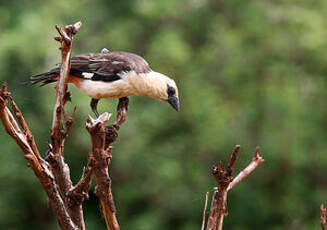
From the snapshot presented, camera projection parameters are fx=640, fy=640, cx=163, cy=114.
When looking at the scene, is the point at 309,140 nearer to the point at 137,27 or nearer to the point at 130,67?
the point at 137,27

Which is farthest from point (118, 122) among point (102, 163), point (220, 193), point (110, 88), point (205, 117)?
point (205, 117)

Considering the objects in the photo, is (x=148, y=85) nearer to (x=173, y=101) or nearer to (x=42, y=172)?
(x=173, y=101)

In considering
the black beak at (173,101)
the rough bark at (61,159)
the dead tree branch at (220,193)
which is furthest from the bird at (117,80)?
the dead tree branch at (220,193)

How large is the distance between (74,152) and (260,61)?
357 centimetres

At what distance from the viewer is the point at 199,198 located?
954 centimetres

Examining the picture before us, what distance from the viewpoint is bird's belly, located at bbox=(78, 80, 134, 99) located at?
8.84 feet

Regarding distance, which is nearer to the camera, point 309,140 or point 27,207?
point 27,207

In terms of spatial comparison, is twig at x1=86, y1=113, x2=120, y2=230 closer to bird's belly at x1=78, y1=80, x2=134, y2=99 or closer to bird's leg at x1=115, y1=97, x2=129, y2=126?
bird's leg at x1=115, y1=97, x2=129, y2=126

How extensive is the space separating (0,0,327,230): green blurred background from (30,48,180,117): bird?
591 centimetres

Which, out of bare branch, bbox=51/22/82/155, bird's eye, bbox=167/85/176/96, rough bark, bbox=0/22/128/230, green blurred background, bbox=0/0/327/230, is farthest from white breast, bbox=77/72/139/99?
green blurred background, bbox=0/0/327/230

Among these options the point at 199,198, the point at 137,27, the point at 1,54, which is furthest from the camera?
the point at 137,27

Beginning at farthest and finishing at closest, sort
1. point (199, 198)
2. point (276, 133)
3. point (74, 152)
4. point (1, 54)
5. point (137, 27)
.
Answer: point (137, 27), point (276, 133), point (199, 198), point (74, 152), point (1, 54)

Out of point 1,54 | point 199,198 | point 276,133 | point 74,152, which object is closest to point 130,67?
point 1,54

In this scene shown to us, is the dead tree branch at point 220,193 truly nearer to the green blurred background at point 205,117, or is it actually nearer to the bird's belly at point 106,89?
the bird's belly at point 106,89
